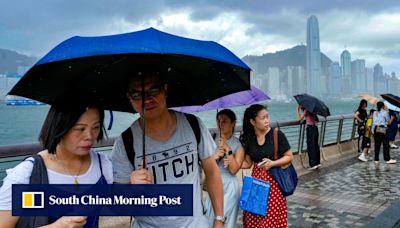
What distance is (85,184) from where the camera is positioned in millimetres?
1539

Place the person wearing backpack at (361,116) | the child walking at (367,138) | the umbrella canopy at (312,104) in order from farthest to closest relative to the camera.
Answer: the person wearing backpack at (361,116) → the child walking at (367,138) → the umbrella canopy at (312,104)

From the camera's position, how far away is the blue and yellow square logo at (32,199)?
1.32 m

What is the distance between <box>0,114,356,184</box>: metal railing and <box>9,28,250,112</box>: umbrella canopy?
120 cm

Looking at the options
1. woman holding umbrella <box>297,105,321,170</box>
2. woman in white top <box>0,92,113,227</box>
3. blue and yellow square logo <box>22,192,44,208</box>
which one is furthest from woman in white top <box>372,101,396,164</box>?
blue and yellow square logo <box>22,192,44,208</box>

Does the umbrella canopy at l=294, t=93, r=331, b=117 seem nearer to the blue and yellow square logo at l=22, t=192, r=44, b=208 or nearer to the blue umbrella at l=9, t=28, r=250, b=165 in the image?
the blue umbrella at l=9, t=28, r=250, b=165

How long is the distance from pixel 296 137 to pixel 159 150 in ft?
23.8

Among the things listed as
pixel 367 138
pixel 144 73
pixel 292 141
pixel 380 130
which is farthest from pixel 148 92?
pixel 367 138

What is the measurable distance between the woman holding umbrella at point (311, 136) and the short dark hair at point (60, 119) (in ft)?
23.1

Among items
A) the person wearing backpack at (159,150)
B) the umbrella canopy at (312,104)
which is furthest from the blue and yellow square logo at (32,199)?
the umbrella canopy at (312,104)

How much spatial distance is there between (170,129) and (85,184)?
1.70 feet

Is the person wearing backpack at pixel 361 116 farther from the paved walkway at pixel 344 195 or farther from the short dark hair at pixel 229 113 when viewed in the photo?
the short dark hair at pixel 229 113

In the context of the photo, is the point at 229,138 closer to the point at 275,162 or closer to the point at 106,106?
the point at 275,162

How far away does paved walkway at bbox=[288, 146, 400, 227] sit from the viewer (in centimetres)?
491

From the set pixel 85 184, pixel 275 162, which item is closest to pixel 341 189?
pixel 275 162
